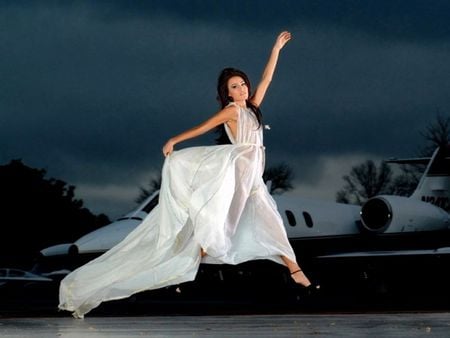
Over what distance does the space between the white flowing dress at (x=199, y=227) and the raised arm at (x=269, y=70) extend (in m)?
0.23

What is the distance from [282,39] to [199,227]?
5.62 feet

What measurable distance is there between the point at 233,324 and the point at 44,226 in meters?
40.4

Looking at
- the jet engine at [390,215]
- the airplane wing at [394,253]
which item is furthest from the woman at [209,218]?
the jet engine at [390,215]

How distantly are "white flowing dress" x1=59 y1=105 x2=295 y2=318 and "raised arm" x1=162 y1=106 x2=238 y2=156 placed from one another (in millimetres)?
81

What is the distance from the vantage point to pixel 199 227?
8.45 m

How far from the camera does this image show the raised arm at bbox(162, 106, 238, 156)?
843 cm

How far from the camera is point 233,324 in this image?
8000 mm

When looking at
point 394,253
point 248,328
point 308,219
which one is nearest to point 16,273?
point 308,219

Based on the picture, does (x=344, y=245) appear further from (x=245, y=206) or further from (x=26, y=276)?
(x=245, y=206)

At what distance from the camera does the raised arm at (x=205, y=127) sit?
843 centimetres

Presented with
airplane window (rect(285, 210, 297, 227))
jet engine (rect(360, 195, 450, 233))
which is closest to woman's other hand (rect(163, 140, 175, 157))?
airplane window (rect(285, 210, 297, 227))

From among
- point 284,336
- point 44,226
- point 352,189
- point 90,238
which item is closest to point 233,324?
point 284,336

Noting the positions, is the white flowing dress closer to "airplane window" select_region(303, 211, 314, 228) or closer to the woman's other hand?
the woman's other hand

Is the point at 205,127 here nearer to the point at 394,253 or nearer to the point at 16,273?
the point at 394,253
